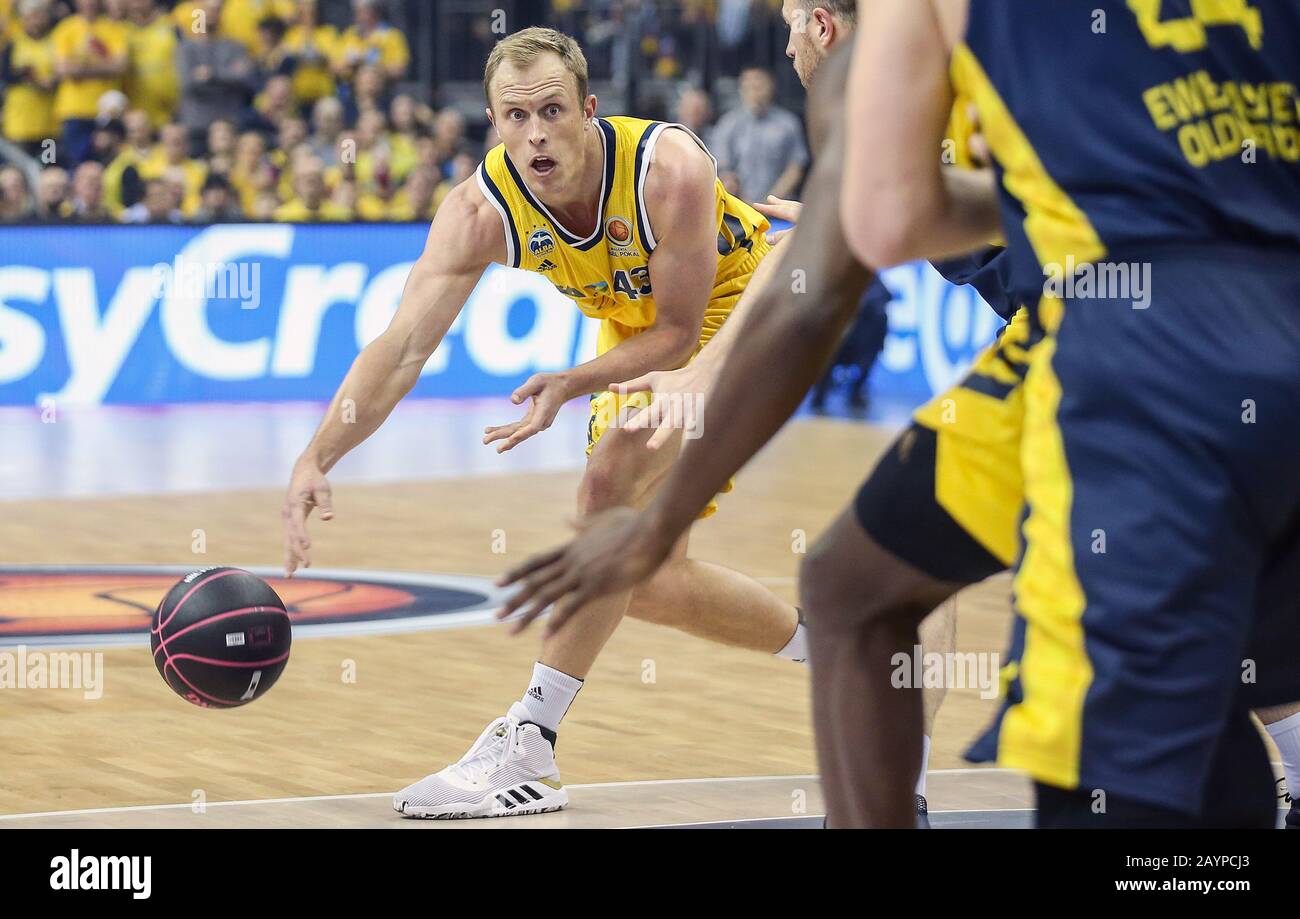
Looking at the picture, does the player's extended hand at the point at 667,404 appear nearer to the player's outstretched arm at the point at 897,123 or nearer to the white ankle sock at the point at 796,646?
the player's outstretched arm at the point at 897,123

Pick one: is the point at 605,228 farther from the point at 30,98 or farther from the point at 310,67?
the point at 310,67

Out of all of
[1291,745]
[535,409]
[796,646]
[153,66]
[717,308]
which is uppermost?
[153,66]

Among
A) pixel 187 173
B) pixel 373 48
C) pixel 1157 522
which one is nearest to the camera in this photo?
pixel 1157 522

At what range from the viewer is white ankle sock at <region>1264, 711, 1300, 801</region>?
4570 millimetres

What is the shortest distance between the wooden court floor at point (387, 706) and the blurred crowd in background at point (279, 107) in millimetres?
5782

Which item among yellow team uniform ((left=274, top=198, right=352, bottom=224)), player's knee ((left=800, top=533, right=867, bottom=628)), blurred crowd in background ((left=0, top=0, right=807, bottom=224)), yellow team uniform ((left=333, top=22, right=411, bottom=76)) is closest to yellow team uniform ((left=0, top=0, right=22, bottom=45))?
blurred crowd in background ((left=0, top=0, right=807, bottom=224))

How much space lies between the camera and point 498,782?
489 cm

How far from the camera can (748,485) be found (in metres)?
11.8

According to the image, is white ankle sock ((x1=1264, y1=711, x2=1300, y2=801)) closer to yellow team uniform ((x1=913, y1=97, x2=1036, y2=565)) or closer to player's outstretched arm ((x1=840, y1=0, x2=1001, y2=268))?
yellow team uniform ((x1=913, y1=97, x2=1036, y2=565))

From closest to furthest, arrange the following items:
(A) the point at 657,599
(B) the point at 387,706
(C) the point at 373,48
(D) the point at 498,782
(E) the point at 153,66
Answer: (D) the point at 498,782, (A) the point at 657,599, (B) the point at 387,706, (E) the point at 153,66, (C) the point at 373,48

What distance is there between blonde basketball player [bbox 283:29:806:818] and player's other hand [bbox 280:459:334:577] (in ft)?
1.46

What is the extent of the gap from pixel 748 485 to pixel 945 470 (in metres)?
9.14

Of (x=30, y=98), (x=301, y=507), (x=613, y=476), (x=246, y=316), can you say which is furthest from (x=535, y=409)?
(x=30, y=98)

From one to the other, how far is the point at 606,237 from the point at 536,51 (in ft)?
1.79
